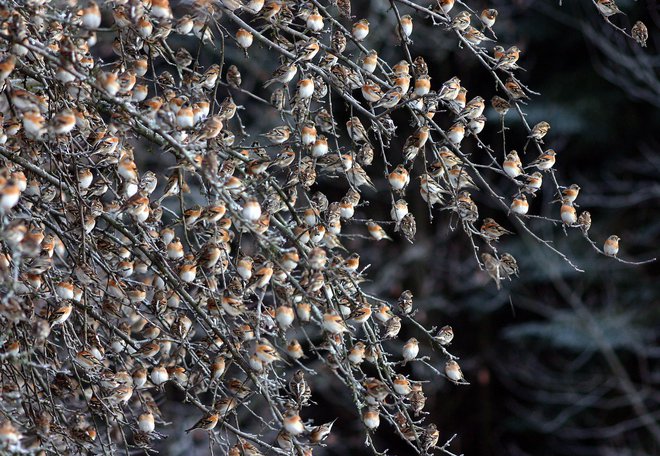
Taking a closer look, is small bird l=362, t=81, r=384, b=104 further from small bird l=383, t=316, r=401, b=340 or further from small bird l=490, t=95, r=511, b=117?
small bird l=383, t=316, r=401, b=340

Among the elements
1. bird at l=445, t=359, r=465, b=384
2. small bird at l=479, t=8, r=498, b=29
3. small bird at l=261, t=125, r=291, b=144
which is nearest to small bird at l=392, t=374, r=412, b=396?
bird at l=445, t=359, r=465, b=384

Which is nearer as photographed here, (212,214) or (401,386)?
(212,214)

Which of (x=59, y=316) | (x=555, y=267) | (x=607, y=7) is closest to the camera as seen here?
(x=59, y=316)

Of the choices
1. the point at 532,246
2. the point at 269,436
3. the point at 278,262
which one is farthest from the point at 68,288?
the point at 532,246

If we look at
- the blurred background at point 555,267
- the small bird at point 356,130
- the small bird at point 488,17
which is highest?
the small bird at point 488,17

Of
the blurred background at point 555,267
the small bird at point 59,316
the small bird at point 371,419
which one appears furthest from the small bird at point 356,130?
the blurred background at point 555,267

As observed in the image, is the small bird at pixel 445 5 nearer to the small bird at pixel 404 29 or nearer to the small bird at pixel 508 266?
the small bird at pixel 404 29

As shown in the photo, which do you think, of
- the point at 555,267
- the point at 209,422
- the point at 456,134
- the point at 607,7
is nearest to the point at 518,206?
the point at 456,134

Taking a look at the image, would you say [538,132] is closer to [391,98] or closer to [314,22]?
[391,98]

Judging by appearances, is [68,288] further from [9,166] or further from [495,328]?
[495,328]
